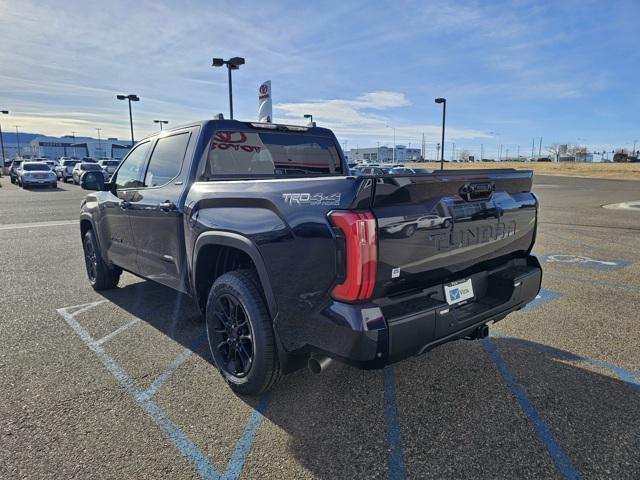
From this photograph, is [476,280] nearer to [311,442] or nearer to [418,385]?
[418,385]

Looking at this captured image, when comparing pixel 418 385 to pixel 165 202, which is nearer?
pixel 418 385

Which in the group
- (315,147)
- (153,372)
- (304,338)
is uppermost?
(315,147)

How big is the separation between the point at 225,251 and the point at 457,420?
6.45 feet

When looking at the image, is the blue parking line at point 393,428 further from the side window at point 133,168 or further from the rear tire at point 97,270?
the rear tire at point 97,270

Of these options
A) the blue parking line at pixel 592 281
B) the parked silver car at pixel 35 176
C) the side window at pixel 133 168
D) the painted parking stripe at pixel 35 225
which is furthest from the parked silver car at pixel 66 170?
the blue parking line at pixel 592 281

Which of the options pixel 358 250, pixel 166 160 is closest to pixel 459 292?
pixel 358 250

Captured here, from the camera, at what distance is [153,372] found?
340cm

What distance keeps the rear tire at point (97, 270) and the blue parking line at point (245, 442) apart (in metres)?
3.29

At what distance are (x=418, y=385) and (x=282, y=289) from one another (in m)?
1.34

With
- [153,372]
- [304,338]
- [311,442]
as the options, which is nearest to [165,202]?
[153,372]

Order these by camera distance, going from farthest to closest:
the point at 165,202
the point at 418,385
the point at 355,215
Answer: the point at 165,202, the point at 418,385, the point at 355,215

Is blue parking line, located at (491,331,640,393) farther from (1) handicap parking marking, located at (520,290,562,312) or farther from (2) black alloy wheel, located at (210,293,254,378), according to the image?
(2) black alloy wheel, located at (210,293,254,378)

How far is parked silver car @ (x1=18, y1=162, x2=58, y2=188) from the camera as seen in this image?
2634 centimetres

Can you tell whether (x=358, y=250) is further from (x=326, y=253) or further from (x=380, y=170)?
(x=380, y=170)
